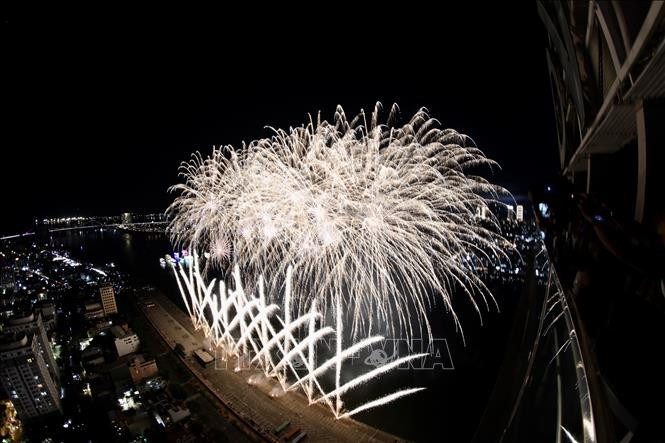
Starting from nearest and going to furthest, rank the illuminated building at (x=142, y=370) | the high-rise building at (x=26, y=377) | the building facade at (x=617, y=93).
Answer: the building facade at (x=617, y=93), the illuminated building at (x=142, y=370), the high-rise building at (x=26, y=377)

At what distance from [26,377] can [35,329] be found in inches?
190

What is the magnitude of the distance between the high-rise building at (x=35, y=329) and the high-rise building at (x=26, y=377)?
3.36 feet

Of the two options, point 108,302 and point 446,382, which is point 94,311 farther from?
point 446,382

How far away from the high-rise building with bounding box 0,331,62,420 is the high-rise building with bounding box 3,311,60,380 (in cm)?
102

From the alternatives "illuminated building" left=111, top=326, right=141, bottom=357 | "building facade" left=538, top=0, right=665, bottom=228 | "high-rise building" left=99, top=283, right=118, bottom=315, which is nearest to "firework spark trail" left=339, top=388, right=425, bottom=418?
"building facade" left=538, top=0, right=665, bottom=228

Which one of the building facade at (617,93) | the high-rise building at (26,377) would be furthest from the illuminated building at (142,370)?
the building facade at (617,93)

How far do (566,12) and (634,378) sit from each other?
16.0ft

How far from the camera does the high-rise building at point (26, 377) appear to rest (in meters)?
28.0

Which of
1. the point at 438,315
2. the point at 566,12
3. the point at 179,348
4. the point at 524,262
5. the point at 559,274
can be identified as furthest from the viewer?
the point at 524,262

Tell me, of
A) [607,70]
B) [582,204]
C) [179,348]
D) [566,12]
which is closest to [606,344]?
[582,204]

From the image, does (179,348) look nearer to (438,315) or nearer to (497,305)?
(438,315)

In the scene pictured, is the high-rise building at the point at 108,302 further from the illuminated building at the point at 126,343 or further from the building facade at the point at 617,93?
the building facade at the point at 617,93

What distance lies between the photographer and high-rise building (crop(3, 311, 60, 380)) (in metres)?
31.0

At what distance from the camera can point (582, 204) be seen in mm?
2924
